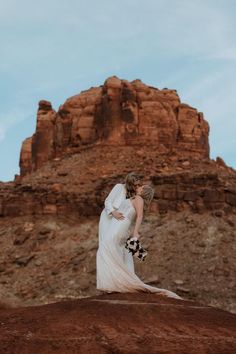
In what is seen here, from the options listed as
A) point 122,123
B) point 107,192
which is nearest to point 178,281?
point 107,192

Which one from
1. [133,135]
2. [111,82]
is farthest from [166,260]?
[111,82]

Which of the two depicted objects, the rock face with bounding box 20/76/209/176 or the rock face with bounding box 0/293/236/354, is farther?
Result: the rock face with bounding box 20/76/209/176

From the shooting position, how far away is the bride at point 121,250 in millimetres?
11969

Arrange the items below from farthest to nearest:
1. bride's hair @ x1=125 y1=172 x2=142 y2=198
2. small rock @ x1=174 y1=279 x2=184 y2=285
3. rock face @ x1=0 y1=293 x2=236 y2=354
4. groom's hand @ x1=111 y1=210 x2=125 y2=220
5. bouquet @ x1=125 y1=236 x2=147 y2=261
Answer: small rock @ x1=174 y1=279 x2=184 y2=285 → bride's hair @ x1=125 y1=172 x2=142 y2=198 → groom's hand @ x1=111 y1=210 x2=125 y2=220 → bouquet @ x1=125 y1=236 x2=147 y2=261 → rock face @ x1=0 y1=293 x2=236 y2=354

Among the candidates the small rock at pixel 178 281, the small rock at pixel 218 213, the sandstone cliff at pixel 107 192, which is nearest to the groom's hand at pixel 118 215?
the sandstone cliff at pixel 107 192

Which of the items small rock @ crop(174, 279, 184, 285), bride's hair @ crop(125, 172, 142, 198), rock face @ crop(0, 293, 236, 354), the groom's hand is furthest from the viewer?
small rock @ crop(174, 279, 184, 285)

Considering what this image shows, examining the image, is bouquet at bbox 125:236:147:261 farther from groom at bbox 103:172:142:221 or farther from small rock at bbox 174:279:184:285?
small rock at bbox 174:279:184:285

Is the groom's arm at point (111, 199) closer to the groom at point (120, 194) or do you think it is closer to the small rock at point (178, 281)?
the groom at point (120, 194)

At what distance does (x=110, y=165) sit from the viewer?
48844 mm

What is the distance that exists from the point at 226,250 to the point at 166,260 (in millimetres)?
3298

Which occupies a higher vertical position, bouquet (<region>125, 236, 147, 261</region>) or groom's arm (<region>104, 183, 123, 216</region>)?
groom's arm (<region>104, 183, 123, 216</region>)

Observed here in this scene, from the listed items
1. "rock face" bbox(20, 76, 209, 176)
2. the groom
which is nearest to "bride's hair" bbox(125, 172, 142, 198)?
the groom

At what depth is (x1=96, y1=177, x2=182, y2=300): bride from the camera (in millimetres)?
11969

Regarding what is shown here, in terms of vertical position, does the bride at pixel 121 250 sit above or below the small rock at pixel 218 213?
below
